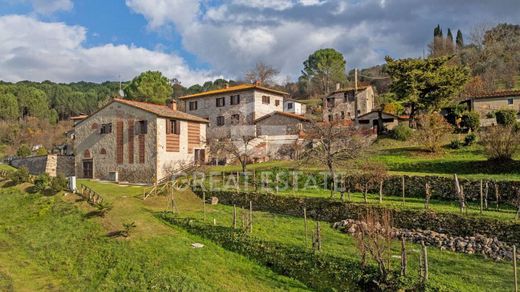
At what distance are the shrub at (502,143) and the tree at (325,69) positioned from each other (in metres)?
56.7

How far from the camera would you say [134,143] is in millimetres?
36344

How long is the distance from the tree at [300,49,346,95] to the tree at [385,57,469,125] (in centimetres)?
4319

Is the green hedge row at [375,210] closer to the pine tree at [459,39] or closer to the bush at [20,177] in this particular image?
the bush at [20,177]

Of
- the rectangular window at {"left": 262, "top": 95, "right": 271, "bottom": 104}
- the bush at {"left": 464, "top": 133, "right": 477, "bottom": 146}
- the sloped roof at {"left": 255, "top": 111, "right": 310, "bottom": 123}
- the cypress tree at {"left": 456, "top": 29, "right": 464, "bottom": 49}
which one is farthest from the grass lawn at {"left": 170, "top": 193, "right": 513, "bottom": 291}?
the cypress tree at {"left": 456, "top": 29, "right": 464, "bottom": 49}

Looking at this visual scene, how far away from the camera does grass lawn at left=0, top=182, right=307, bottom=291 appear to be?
1479 cm

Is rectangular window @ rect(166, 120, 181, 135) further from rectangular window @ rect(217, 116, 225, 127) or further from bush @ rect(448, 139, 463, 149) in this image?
bush @ rect(448, 139, 463, 149)

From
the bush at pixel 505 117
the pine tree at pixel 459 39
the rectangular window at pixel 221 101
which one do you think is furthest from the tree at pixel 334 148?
the pine tree at pixel 459 39

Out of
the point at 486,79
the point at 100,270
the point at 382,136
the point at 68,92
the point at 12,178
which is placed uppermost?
the point at 68,92

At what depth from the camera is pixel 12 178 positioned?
3134 cm

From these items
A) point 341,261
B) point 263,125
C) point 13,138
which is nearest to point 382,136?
point 263,125

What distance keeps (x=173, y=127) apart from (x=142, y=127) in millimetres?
→ 2967

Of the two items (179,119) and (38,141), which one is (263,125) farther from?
(38,141)

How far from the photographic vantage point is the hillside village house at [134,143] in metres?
35.5

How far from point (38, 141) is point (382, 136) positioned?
5935 centimetres
